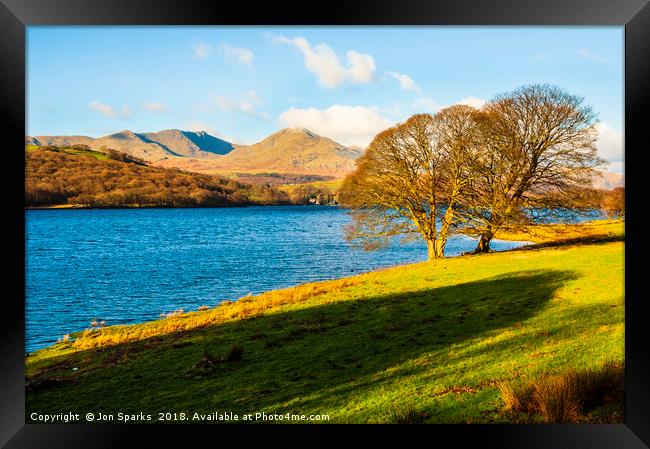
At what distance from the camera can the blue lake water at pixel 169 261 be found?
1302 centimetres

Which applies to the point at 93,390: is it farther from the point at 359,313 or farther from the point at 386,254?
the point at 386,254

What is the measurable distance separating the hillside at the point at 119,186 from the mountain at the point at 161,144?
1.32 meters

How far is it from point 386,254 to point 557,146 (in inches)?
278

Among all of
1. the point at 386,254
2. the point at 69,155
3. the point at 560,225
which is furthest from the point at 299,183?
the point at 560,225

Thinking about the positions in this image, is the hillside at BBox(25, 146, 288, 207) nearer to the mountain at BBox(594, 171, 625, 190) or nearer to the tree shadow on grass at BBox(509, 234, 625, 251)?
the tree shadow on grass at BBox(509, 234, 625, 251)

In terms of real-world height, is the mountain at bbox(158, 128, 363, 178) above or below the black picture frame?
above

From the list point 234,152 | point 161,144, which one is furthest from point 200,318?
point 234,152

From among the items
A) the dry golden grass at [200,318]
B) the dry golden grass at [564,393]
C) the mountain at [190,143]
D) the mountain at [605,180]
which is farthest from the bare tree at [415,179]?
the mountain at [190,143]

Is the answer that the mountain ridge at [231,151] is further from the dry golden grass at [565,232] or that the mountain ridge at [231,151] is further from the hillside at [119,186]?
the dry golden grass at [565,232]

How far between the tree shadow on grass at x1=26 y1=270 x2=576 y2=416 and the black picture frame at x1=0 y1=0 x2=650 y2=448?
2.24ft

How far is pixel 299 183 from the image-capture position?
3638 cm

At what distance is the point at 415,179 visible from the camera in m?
13.0

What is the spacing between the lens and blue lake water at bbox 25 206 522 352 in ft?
42.7

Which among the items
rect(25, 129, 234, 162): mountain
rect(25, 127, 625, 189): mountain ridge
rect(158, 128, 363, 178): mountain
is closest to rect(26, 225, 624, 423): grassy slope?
rect(25, 127, 625, 189): mountain ridge
